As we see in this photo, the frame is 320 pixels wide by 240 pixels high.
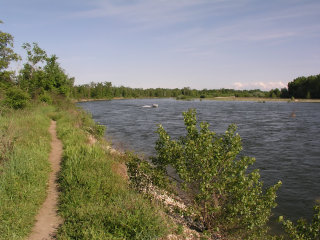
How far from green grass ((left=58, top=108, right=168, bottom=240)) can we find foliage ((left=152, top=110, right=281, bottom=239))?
1513mm

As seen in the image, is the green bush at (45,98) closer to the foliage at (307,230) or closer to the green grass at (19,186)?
the green grass at (19,186)

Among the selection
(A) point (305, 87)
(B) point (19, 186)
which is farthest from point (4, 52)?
(A) point (305, 87)

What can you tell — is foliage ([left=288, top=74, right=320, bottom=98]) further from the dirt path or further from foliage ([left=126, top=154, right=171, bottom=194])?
the dirt path

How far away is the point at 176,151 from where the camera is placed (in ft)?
26.2

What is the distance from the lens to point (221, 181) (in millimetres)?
7543

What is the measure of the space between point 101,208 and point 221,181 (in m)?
3.52

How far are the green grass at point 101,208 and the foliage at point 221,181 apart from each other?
151 cm

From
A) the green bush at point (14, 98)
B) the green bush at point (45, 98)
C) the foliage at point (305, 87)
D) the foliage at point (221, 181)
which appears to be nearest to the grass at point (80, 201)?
the foliage at point (221, 181)

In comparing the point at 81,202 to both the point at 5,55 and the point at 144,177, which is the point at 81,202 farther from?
the point at 5,55

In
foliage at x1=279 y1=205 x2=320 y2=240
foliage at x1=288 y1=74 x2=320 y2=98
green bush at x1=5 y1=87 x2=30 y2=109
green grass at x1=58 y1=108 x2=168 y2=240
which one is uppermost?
foliage at x1=288 y1=74 x2=320 y2=98

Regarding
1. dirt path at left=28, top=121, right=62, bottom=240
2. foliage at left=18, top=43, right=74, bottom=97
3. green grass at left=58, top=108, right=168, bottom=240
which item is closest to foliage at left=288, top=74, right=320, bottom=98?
foliage at left=18, top=43, right=74, bottom=97

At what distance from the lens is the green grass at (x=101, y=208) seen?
5.96 metres

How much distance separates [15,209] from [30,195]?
918mm

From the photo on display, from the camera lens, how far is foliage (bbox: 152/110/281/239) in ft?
23.6
